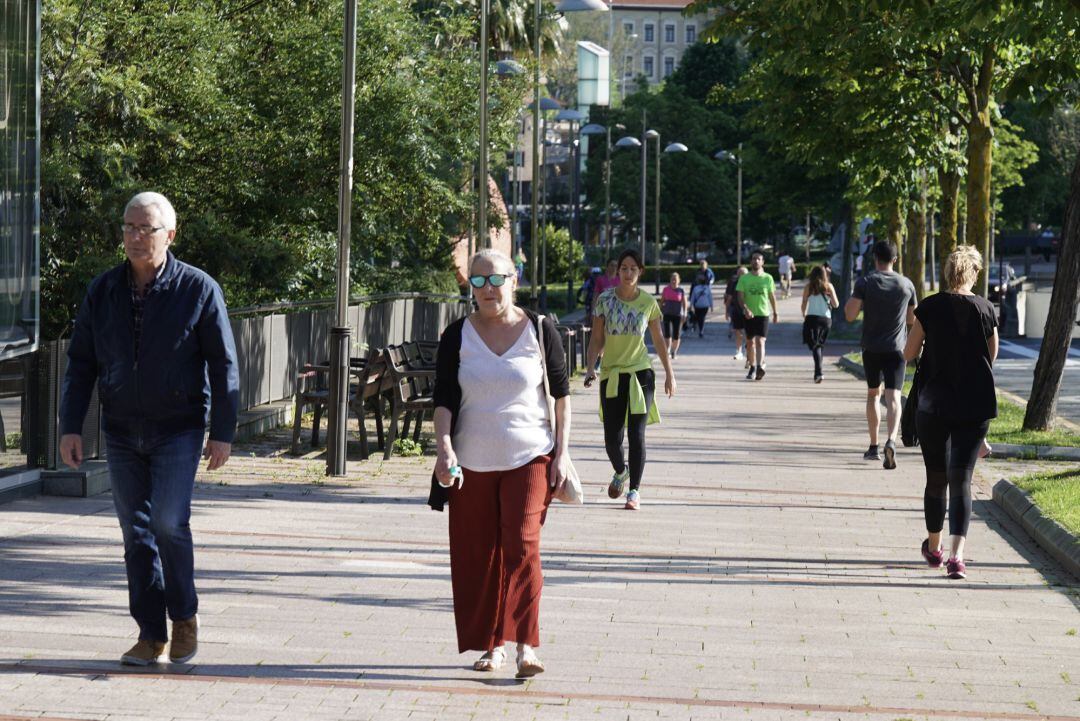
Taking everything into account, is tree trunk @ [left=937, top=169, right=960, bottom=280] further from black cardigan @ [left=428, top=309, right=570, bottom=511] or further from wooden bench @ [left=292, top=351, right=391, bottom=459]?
black cardigan @ [left=428, top=309, right=570, bottom=511]

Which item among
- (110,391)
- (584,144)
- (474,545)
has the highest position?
(584,144)

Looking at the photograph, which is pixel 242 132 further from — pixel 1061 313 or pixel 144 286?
pixel 144 286

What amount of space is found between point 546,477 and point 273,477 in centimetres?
632

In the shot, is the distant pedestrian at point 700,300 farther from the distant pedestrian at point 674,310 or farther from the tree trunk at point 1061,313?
the tree trunk at point 1061,313

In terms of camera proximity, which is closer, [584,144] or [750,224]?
[750,224]

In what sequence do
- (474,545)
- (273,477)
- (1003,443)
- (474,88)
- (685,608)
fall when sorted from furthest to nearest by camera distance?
(474,88) → (1003,443) → (273,477) → (685,608) → (474,545)

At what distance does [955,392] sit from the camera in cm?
834

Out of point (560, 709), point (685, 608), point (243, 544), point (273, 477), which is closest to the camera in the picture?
point (560, 709)

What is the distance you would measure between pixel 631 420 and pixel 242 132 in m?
9.68

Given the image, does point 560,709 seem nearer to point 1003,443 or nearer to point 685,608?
point 685,608

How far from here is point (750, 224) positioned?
9081cm

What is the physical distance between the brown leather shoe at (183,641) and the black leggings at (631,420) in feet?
16.4

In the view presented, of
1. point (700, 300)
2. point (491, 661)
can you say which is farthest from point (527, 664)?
point (700, 300)

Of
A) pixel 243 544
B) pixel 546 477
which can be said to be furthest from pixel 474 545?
pixel 243 544
